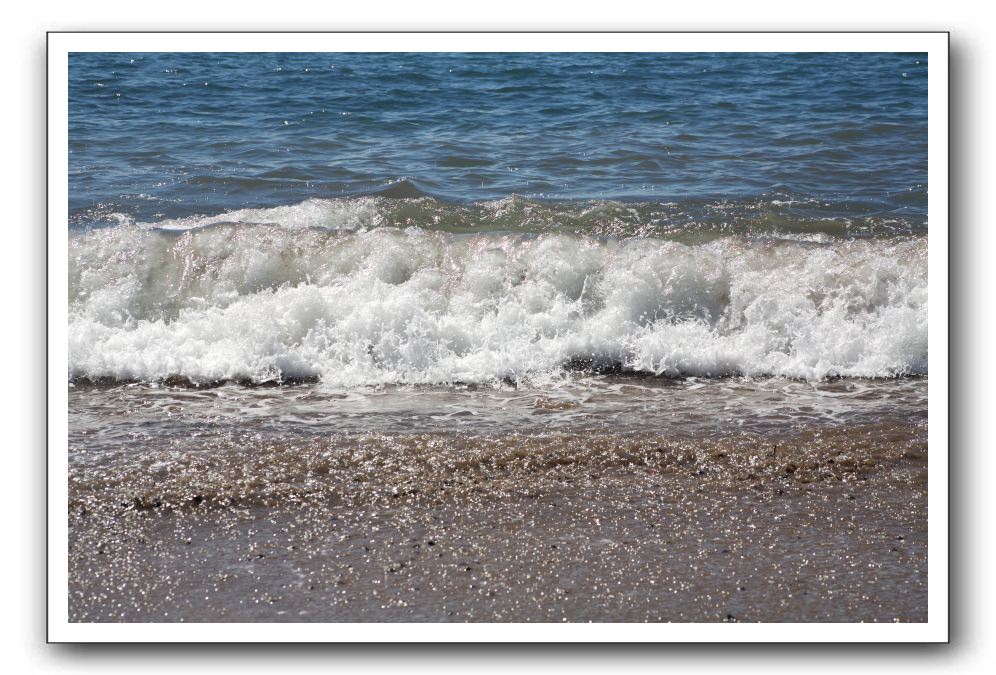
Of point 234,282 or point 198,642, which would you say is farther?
point 234,282

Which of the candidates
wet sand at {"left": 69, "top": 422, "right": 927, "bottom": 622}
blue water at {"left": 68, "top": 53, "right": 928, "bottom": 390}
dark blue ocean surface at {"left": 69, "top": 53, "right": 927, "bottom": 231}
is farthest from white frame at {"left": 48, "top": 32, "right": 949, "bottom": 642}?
dark blue ocean surface at {"left": 69, "top": 53, "right": 927, "bottom": 231}

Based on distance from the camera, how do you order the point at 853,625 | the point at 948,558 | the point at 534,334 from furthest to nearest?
1. the point at 534,334
2. the point at 948,558
3. the point at 853,625

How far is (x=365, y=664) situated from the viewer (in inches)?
117

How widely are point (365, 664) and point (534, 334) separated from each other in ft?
8.55

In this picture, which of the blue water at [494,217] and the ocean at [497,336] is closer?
the ocean at [497,336]

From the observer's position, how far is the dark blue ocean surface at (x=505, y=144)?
6.25 metres

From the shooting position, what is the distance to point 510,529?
3.34m

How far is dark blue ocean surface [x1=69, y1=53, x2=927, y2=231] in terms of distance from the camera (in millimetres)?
6246
